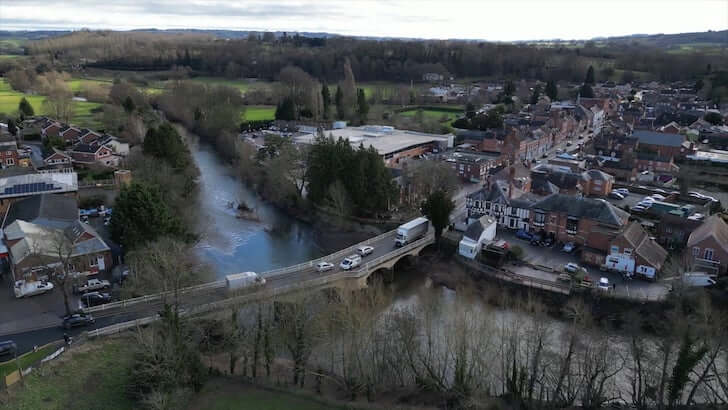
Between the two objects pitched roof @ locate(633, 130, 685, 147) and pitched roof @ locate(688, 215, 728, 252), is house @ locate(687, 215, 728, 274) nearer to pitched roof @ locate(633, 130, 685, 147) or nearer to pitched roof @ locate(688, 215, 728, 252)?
pitched roof @ locate(688, 215, 728, 252)

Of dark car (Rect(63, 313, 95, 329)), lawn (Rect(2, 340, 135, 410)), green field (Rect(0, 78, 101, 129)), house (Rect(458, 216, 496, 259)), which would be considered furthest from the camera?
green field (Rect(0, 78, 101, 129))

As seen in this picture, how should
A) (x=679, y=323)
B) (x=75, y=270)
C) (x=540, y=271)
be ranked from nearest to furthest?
(x=679, y=323)
(x=75, y=270)
(x=540, y=271)

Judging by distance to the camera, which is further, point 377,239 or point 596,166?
point 596,166

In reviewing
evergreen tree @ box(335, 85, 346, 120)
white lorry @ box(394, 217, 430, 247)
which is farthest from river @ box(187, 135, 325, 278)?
evergreen tree @ box(335, 85, 346, 120)

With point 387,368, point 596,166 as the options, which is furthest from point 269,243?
point 596,166

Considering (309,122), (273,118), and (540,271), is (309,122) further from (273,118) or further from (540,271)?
(540,271)

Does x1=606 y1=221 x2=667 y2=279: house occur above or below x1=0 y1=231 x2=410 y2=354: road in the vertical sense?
above

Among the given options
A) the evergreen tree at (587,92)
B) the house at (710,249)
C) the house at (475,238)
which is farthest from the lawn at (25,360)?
the evergreen tree at (587,92)
